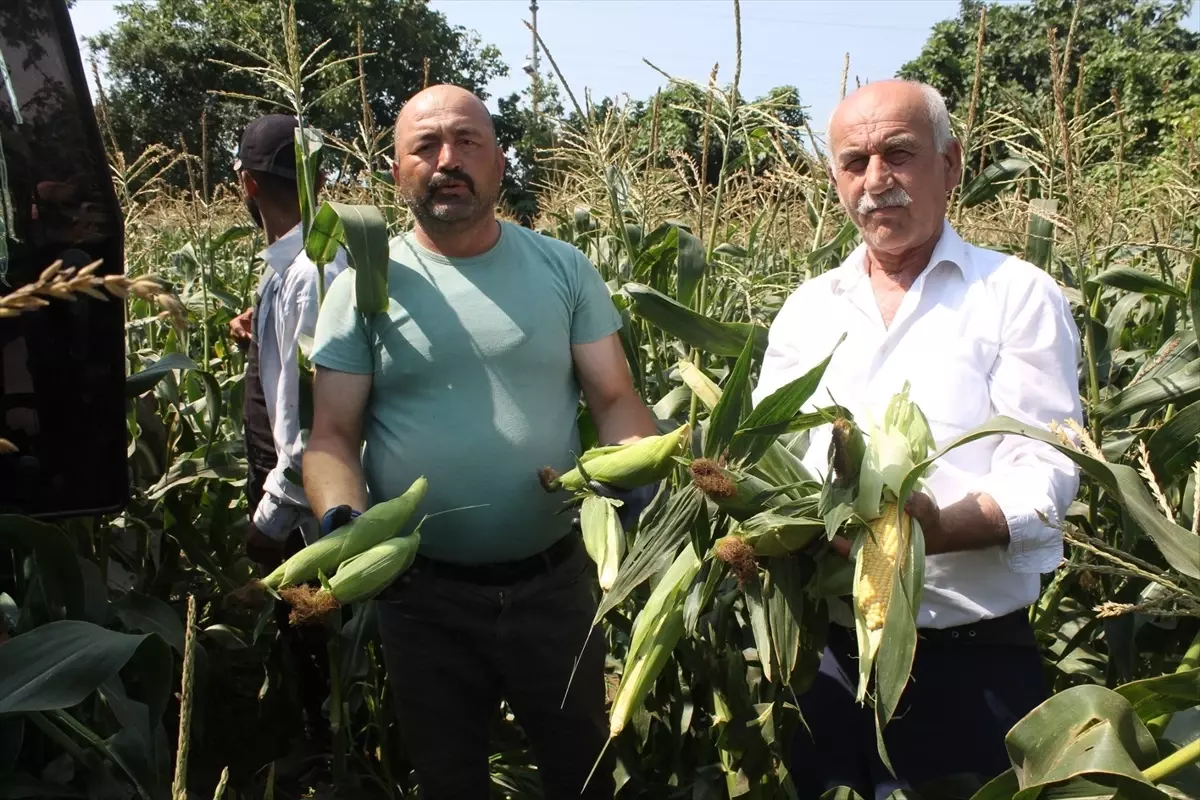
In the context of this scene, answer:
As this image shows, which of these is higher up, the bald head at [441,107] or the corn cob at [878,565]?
the bald head at [441,107]

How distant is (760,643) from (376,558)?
2.18ft

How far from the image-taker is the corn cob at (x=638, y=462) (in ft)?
5.48

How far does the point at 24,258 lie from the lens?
161 centimetres

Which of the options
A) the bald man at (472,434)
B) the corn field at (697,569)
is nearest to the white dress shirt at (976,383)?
the corn field at (697,569)

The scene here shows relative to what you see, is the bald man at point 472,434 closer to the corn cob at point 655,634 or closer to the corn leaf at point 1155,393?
the corn cob at point 655,634

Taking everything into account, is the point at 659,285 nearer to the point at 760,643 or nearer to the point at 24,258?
the point at 760,643

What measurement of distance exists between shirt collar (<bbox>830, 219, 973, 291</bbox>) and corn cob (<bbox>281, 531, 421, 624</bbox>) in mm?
→ 928

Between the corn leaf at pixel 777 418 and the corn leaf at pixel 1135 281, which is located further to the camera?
the corn leaf at pixel 1135 281

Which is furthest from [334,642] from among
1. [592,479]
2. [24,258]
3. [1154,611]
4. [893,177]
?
[1154,611]

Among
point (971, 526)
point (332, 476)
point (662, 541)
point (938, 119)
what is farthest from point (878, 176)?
point (332, 476)

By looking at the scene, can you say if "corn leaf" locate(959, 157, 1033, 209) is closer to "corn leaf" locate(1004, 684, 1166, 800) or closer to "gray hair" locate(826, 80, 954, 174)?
"gray hair" locate(826, 80, 954, 174)

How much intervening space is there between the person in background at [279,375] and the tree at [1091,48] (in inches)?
625

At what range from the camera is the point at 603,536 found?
181 cm

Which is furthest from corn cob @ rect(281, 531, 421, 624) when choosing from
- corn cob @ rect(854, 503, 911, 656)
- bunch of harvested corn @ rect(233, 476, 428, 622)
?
corn cob @ rect(854, 503, 911, 656)
